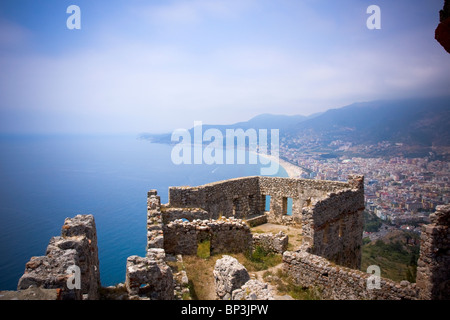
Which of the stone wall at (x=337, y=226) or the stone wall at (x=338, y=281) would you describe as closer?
the stone wall at (x=338, y=281)

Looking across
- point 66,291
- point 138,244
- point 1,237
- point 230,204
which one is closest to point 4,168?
point 1,237

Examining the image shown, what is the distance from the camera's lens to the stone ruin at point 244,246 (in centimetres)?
509

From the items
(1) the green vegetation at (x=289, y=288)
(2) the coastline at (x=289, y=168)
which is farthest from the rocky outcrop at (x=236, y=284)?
(2) the coastline at (x=289, y=168)

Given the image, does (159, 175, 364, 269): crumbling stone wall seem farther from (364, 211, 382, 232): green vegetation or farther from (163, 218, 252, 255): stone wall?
(364, 211, 382, 232): green vegetation

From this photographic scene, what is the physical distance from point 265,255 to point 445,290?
641 cm

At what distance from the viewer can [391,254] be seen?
3319 cm

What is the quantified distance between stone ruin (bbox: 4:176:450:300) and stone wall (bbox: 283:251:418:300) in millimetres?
26

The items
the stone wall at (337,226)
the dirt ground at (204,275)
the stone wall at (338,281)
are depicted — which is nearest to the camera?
the stone wall at (338,281)

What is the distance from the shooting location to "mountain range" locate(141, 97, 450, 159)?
176 feet

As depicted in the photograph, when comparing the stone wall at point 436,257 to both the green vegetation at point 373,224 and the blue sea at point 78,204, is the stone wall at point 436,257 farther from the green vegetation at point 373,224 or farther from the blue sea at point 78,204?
the blue sea at point 78,204

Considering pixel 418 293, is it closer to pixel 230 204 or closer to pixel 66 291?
pixel 66 291

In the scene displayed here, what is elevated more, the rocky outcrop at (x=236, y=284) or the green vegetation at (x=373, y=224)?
the rocky outcrop at (x=236, y=284)

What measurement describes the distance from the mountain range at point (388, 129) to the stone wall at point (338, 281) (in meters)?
49.1

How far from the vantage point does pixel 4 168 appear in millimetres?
126812
